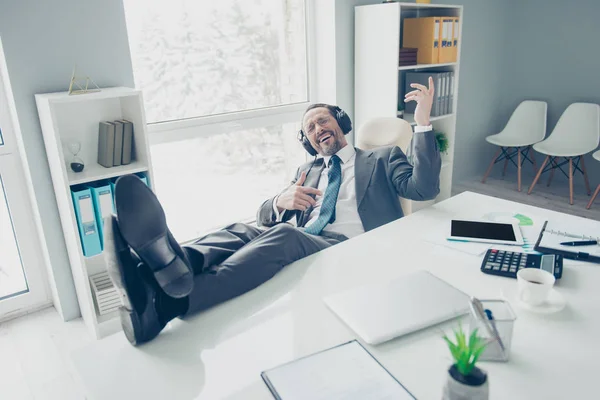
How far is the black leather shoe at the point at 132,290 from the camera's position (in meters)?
1.09

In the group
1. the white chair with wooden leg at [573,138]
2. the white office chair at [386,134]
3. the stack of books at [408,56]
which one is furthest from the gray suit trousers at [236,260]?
the white chair with wooden leg at [573,138]

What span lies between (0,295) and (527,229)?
2.66 m

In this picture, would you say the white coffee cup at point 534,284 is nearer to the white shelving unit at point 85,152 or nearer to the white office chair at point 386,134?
the white office chair at point 386,134

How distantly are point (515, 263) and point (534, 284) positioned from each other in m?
0.20

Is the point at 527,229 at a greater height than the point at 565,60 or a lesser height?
lesser

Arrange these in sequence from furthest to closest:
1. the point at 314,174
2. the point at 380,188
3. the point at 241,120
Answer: the point at 241,120 < the point at 314,174 < the point at 380,188

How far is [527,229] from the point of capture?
5.26 ft

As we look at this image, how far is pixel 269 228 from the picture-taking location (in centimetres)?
189

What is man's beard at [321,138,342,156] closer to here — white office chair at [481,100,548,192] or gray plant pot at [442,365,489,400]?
gray plant pot at [442,365,489,400]

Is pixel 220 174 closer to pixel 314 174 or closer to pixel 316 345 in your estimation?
pixel 314 174

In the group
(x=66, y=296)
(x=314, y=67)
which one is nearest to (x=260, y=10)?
(x=314, y=67)

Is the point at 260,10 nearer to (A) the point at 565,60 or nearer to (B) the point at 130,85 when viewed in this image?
(B) the point at 130,85

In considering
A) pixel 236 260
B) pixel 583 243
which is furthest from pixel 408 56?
pixel 236 260

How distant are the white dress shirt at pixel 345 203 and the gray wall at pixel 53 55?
3.74 ft
